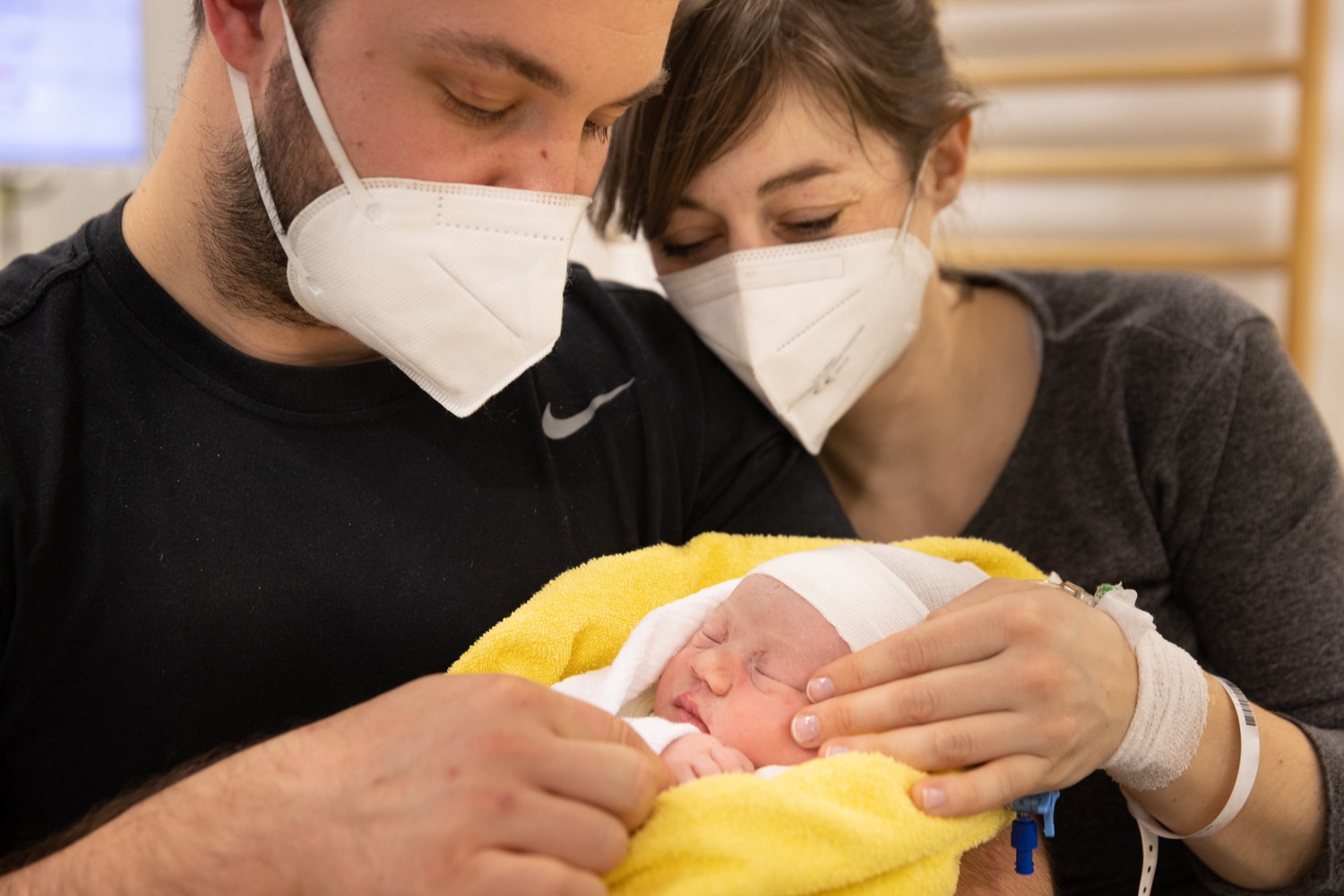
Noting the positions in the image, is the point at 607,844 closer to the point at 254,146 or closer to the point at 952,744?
the point at 952,744

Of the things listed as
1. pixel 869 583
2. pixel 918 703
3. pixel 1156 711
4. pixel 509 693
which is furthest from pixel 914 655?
pixel 509 693

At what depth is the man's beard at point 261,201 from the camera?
1092 mm

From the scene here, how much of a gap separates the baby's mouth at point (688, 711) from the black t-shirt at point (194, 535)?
0.73 ft

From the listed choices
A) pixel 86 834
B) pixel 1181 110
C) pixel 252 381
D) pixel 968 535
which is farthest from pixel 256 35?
pixel 1181 110

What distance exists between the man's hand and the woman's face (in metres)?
0.71

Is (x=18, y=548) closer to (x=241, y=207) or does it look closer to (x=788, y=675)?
(x=241, y=207)

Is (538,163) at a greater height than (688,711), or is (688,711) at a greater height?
(538,163)

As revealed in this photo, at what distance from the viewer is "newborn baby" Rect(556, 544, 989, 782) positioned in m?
1.12

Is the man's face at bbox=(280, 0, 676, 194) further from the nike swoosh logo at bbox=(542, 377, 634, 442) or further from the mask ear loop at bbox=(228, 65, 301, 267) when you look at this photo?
the nike swoosh logo at bbox=(542, 377, 634, 442)

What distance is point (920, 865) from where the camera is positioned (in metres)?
1.00

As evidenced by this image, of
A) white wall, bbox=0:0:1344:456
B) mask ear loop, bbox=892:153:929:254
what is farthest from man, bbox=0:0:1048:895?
white wall, bbox=0:0:1344:456

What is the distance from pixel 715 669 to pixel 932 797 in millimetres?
262

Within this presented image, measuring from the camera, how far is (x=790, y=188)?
1419 mm

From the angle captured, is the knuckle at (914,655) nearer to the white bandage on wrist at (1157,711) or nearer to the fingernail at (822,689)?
the fingernail at (822,689)
